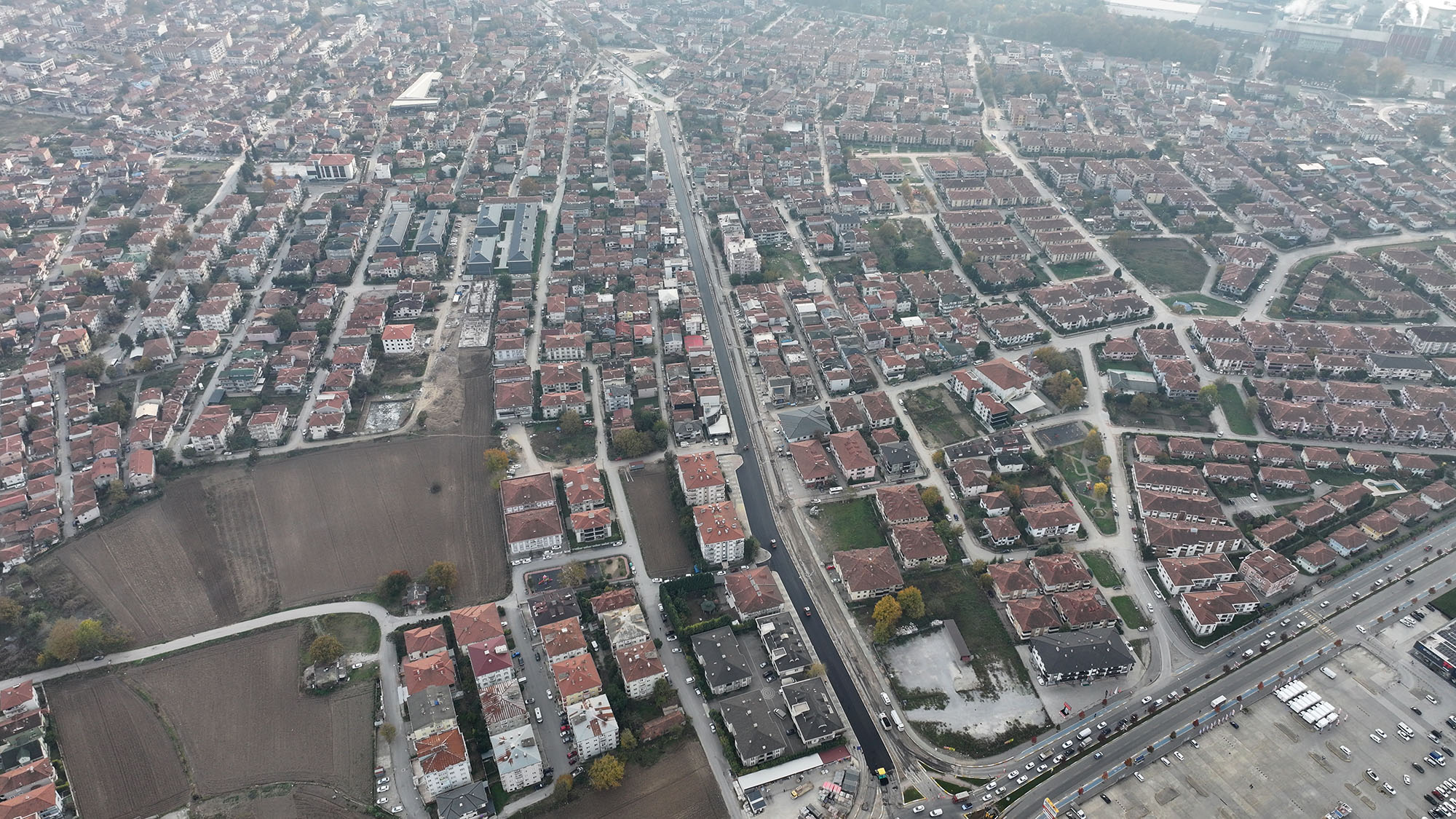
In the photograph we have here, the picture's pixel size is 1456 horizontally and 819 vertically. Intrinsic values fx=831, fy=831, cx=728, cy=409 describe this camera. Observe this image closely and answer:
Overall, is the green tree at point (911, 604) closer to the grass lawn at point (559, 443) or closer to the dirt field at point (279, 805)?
the grass lawn at point (559, 443)

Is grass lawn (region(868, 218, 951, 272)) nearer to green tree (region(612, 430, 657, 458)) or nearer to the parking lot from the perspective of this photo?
green tree (region(612, 430, 657, 458))

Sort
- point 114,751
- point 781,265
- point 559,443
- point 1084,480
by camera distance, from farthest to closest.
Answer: point 781,265
point 559,443
point 1084,480
point 114,751

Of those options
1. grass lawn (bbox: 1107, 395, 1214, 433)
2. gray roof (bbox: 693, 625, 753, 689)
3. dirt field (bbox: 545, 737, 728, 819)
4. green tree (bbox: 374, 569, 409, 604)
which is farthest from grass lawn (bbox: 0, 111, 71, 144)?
grass lawn (bbox: 1107, 395, 1214, 433)

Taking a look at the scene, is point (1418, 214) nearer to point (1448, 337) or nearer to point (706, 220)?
point (1448, 337)

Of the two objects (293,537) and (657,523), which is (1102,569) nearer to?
(657,523)

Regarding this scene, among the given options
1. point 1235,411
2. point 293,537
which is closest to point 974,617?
point 1235,411

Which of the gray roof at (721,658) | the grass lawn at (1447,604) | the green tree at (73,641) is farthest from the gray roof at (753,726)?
the grass lawn at (1447,604)
